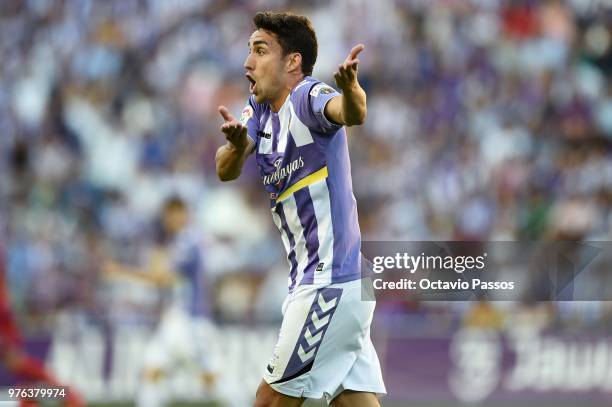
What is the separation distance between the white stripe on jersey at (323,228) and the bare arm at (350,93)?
0.52 m

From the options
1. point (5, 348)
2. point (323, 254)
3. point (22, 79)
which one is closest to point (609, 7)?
point (22, 79)

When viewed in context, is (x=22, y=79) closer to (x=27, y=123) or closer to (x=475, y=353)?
(x=27, y=123)

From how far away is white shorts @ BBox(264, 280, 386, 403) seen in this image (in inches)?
236

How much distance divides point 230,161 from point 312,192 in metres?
0.48

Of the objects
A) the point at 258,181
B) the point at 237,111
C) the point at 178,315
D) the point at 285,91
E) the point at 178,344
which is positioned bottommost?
the point at 178,344

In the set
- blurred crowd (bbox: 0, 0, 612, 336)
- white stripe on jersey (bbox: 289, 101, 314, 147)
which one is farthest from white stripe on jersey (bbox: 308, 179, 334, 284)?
blurred crowd (bbox: 0, 0, 612, 336)

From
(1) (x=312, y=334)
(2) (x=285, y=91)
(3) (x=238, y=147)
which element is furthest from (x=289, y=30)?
(1) (x=312, y=334)

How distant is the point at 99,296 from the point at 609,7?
29.4 ft

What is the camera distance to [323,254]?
19.8 ft

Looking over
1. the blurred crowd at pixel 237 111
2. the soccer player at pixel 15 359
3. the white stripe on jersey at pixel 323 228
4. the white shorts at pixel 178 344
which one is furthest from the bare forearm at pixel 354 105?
the blurred crowd at pixel 237 111

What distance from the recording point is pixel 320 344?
600cm

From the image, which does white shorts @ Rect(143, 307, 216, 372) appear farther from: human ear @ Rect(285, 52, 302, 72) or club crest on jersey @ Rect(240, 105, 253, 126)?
human ear @ Rect(285, 52, 302, 72)

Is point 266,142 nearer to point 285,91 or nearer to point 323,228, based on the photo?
point 285,91

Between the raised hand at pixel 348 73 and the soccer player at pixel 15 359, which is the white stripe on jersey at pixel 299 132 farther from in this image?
the soccer player at pixel 15 359
